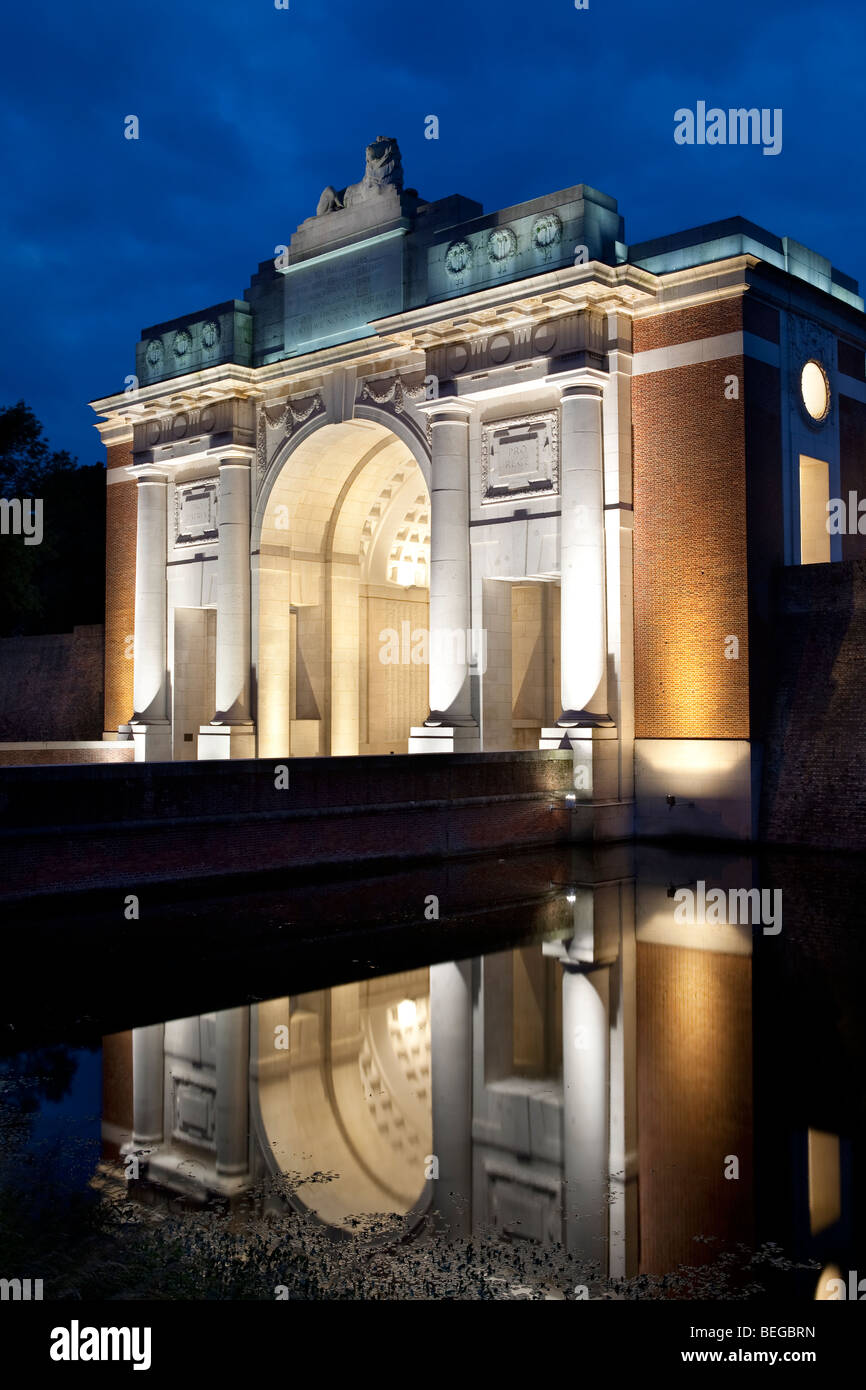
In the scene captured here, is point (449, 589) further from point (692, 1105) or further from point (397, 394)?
point (692, 1105)

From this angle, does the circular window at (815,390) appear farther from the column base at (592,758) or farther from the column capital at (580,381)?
the column base at (592,758)

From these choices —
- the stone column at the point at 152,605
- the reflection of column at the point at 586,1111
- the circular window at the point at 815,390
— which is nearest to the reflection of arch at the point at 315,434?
the stone column at the point at 152,605

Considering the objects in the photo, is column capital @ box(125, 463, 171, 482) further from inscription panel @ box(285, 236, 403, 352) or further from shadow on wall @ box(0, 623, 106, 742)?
shadow on wall @ box(0, 623, 106, 742)

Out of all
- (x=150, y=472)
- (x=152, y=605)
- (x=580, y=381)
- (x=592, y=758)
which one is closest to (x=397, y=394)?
(x=580, y=381)

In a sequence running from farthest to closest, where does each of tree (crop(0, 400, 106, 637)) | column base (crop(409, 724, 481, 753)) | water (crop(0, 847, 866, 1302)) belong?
tree (crop(0, 400, 106, 637)), column base (crop(409, 724, 481, 753)), water (crop(0, 847, 866, 1302))

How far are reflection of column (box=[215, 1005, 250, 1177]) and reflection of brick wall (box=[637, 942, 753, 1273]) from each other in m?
2.33

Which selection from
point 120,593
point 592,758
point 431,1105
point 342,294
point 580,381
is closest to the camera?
point 431,1105

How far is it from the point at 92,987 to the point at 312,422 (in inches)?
817

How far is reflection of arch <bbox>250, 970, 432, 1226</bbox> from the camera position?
649 cm

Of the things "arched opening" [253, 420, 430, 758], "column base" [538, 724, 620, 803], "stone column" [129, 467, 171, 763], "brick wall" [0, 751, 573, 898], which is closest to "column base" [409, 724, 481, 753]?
"column base" [538, 724, 620, 803]

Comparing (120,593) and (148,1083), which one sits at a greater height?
(120,593)

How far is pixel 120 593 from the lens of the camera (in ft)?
115

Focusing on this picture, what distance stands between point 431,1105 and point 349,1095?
1.86ft
